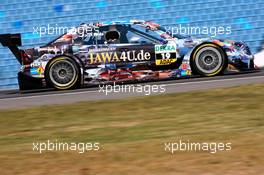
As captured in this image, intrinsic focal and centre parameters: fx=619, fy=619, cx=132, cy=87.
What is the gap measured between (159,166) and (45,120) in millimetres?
3455

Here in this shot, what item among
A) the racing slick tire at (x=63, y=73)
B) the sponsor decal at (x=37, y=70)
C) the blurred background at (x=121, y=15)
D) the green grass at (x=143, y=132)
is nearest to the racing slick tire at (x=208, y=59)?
the green grass at (x=143, y=132)

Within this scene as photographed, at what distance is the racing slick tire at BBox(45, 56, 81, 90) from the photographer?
12.6 metres

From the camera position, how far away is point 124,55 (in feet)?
41.1

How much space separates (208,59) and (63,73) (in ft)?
9.71

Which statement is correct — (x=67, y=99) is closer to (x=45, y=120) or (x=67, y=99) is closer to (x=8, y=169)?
(x=45, y=120)

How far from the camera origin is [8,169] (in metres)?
5.94

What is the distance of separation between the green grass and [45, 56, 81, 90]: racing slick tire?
8.45 feet

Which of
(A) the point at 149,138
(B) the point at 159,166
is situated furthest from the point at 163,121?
(B) the point at 159,166

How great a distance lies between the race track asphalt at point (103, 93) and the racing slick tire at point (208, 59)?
7.7 inches

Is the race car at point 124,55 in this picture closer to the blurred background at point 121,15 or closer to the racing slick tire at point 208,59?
the racing slick tire at point 208,59

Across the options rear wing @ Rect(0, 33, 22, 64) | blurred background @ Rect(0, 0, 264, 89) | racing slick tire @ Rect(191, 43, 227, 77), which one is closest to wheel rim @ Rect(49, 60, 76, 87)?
rear wing @ Rect(0, 33, 22, 64)

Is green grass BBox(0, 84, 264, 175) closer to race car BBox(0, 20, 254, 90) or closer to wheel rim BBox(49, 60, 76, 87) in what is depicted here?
race car BBox(0, 20, 254, 90)

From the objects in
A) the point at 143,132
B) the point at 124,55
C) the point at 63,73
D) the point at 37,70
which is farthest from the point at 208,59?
the point at 143,132

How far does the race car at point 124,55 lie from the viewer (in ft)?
40.3
